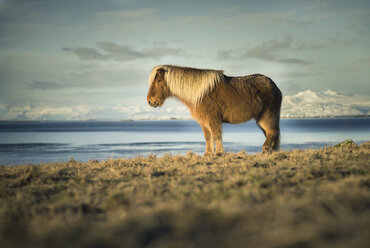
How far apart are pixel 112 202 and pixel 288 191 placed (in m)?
2.66

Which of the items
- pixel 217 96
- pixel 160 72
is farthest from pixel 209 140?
pixel 160 72

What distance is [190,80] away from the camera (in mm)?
9000

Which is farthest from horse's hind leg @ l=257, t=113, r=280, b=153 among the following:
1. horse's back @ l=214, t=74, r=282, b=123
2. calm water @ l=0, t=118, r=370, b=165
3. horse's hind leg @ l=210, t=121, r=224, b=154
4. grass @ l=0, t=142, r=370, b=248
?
calm water @ l=0, t=118, r=370, b=165

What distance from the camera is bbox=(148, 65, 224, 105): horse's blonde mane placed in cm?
884

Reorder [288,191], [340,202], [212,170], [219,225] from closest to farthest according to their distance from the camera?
[219,225] → [340,202] → [288,191] → [212,170]

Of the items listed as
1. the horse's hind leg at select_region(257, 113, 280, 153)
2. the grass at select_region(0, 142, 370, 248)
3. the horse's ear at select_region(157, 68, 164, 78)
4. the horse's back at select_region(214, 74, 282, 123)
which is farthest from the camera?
the horse's hind leg at select_region(257, 113, 280, 153)

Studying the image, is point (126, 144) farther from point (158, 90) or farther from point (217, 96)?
point (217, 96)

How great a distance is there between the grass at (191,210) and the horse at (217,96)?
3024 millimetres

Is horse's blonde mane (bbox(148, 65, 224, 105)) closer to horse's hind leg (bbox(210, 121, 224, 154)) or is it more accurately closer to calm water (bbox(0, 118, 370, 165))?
horse's hind leg (bbox(210, 121, 224, 154))

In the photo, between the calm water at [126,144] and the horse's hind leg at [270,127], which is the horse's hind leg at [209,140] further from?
the calm water at [126,144]

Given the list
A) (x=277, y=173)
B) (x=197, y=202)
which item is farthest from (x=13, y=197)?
(x=277, y=173)

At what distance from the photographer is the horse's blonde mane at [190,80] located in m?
8.84

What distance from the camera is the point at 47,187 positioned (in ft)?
17.9

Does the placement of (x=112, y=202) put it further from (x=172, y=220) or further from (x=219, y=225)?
(x=219, y=225)
